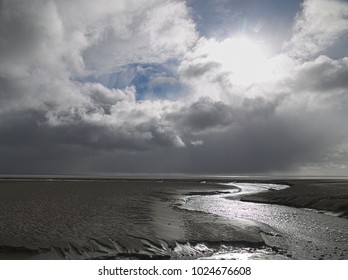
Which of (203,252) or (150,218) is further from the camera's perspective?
(150,218)

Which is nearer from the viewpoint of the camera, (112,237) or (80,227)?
(112,237)

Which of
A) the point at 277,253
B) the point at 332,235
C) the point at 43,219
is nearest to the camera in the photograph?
the point at 277,253

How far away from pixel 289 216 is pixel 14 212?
23.6 m

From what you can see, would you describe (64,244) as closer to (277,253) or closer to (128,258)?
(128,258)

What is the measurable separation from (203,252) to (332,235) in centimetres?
902

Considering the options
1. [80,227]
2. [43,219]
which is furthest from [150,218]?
[43,219]

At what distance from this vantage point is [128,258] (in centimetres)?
1280

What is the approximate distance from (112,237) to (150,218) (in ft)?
22.0

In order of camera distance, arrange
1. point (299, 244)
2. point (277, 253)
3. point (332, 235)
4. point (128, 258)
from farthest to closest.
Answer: point (332, 235) → point (299, 244) → point (277, 253) → point (128, 258)
